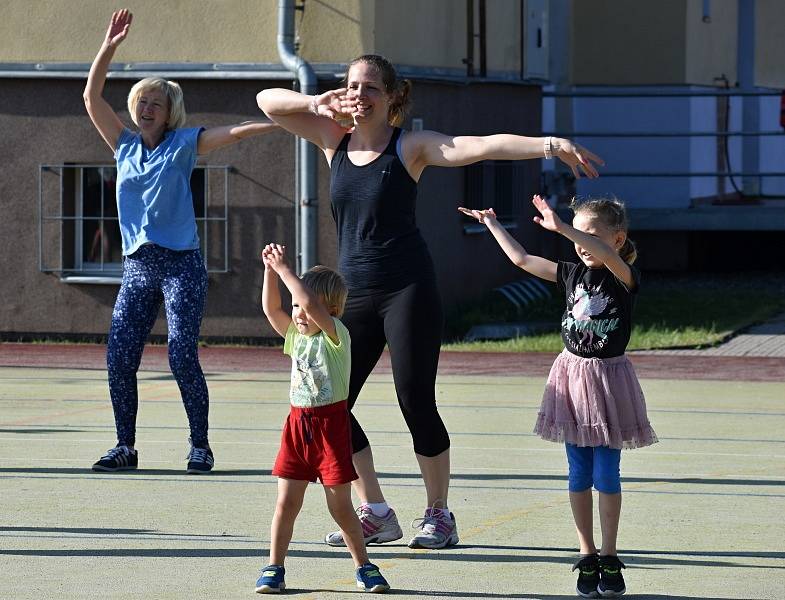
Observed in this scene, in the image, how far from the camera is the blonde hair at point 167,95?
28.2 ft

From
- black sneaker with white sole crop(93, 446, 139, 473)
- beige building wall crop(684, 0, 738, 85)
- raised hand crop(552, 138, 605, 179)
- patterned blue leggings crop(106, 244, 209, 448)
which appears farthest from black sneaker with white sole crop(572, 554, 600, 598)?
beige building wall crop(684, 0, 738, 85)

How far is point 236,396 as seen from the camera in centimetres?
1261

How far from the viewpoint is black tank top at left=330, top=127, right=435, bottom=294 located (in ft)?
22.4

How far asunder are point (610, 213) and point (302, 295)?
46.2 inches

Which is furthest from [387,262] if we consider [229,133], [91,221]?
[91,221]

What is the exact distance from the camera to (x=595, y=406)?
6168 mm

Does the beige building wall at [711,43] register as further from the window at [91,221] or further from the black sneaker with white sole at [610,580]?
the black sneaker with white sole at [610,580]

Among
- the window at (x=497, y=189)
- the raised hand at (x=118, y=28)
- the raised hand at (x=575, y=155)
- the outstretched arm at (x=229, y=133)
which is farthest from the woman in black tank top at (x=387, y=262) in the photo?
the window at (x=497, y=189)

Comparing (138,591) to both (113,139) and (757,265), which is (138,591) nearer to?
(113,139)

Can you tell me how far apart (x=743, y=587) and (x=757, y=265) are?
1990 cm

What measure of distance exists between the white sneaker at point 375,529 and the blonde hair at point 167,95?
8.77 ft

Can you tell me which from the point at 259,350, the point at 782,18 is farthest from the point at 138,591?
the point at 782,18

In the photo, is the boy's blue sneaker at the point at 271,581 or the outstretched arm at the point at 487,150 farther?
the outstretched arm at the point at 487,150

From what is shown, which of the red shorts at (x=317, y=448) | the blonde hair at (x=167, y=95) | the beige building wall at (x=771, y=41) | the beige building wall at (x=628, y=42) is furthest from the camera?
the beige building wall at (x=771, y=41)
